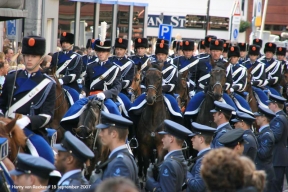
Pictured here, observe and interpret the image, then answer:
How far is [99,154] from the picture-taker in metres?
11.4

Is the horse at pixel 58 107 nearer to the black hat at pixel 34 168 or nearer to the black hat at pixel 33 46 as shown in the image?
the black hat at pixel 33 46

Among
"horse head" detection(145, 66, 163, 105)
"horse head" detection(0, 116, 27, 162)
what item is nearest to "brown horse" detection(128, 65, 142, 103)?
"horse head" detection(145, 66, 163, 105)

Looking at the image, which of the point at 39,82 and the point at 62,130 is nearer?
the point at 39,82

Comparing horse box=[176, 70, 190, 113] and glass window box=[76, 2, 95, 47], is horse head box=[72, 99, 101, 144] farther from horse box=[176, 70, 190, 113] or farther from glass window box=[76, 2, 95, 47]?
glass window box=[76, 2, 95, 47]

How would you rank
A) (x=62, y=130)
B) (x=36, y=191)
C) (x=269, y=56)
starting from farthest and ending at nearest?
(x=269, y=56), (x=62, y=130), (x=36, y=191)

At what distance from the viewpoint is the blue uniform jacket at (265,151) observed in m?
12.1

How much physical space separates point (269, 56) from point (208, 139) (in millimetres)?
17073

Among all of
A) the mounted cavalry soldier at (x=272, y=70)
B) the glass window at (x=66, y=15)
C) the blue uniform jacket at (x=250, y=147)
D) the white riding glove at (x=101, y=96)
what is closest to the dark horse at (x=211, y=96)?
the white riding glove at (x=101, y=96)

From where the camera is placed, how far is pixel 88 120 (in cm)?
1106

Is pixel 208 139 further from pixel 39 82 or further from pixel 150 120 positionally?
pixel 150 120

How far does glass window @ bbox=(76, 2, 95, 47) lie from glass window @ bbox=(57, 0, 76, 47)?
667 millimetres

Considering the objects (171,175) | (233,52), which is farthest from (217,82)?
(233,52)

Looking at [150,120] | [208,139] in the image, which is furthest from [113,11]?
[208,139]

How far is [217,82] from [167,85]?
165 cm
